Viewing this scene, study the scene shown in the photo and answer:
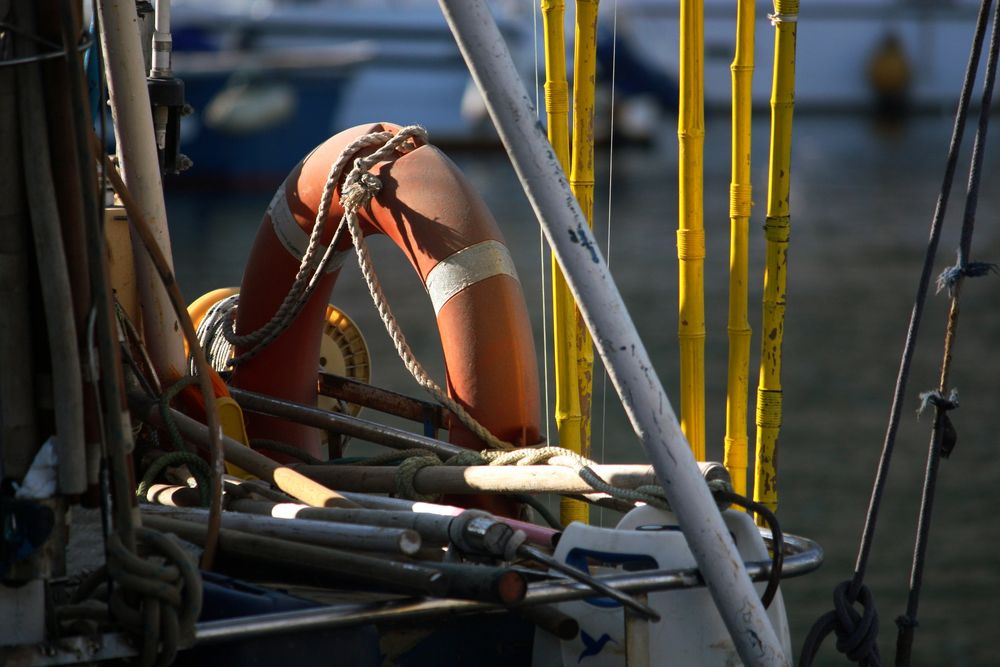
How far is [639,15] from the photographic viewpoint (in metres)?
34.6

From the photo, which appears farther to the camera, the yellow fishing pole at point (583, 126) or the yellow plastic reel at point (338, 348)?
the yellow plastic reel at point (338, 348)

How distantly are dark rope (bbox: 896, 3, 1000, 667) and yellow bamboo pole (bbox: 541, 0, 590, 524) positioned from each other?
28.0 inches

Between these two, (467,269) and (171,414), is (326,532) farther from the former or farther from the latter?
(467,269)

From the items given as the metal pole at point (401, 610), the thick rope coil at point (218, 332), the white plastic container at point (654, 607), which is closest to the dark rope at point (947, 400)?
the white plastic container at point (654, 607)

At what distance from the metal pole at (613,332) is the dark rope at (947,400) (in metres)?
0.47

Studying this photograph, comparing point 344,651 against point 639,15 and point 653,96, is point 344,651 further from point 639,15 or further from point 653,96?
point 639,15

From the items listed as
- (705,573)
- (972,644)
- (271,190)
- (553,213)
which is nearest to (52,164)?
(553,213)

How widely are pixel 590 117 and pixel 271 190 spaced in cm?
2042

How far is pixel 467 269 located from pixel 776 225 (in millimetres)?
565

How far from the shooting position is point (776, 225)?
2.43m

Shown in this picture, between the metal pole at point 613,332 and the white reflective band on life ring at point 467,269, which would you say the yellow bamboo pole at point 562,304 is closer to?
the white reflective band on life ring at point 467,269

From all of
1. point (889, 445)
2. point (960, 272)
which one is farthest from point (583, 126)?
point (889, 445)

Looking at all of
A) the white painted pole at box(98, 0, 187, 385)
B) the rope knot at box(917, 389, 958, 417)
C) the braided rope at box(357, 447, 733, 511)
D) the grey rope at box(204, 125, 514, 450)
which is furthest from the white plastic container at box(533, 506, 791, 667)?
the white painted pole at box(98, 0, 187, 385)

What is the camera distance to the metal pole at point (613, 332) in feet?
5.51
